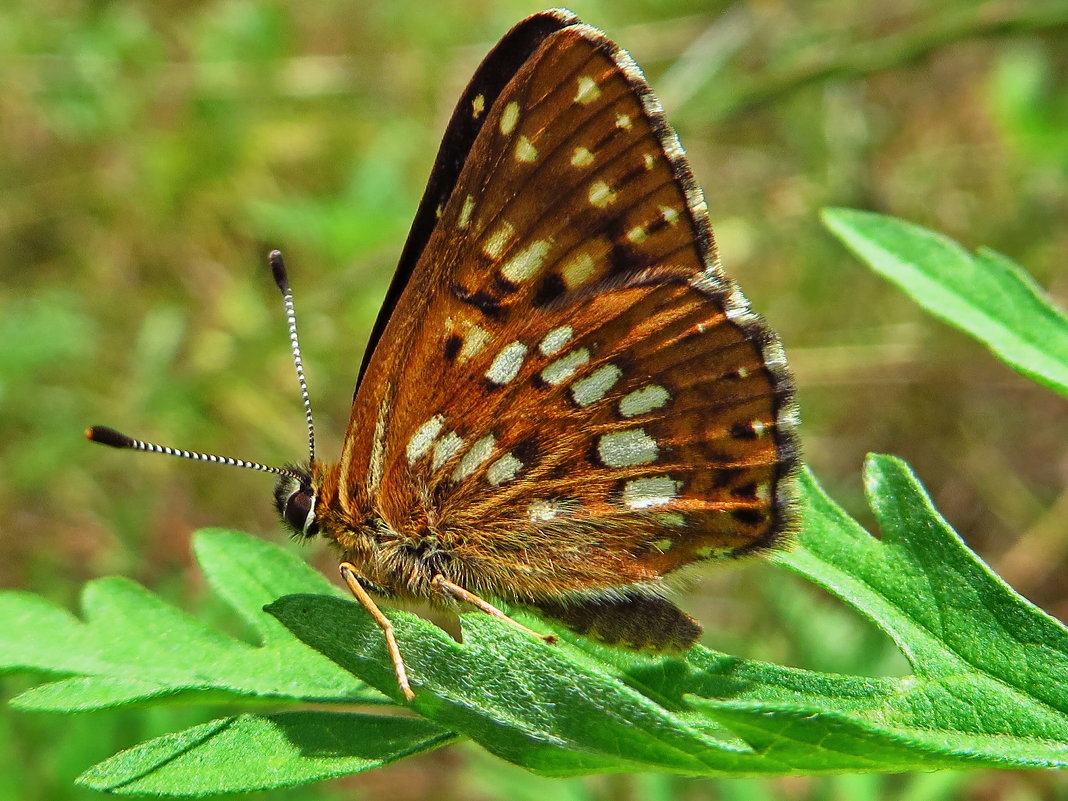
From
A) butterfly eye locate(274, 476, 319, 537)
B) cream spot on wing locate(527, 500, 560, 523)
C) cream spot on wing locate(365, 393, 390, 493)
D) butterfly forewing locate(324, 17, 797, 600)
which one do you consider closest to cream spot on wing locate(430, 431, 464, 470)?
butterfly forewing locate(324, 17, 797, 600)

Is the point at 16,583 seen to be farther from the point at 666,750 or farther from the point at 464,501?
the point at 666,750

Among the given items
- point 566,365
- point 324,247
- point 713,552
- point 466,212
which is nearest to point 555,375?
point 566,365

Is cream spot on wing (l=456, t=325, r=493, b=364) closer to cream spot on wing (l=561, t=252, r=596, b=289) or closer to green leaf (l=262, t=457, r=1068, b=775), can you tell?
cream spot on wing (l=561, t=252, r=596, b=289)

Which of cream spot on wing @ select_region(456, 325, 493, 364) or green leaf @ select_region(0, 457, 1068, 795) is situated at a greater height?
cream spot on wing @ select_region(456, 325, 493, 364)

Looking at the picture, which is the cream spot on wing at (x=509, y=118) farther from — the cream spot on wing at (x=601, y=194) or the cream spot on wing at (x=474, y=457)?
the cream spot on wing at (x=474, y=457)

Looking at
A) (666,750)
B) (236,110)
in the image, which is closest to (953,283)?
(666,750)

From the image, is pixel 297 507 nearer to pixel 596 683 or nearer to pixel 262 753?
pixel 262 753
